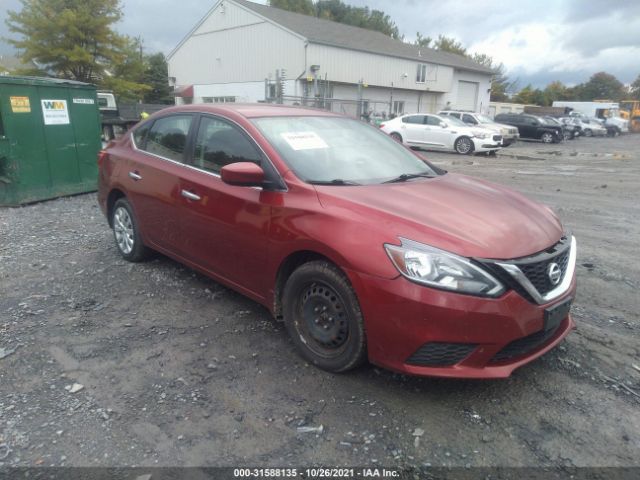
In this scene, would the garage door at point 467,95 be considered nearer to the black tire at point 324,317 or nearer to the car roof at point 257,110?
the car roof at point 257,110

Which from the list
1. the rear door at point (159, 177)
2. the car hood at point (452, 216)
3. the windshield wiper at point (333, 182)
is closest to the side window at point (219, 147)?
the rear door at point (159, 177)

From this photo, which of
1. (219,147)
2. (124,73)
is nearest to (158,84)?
(124,73)

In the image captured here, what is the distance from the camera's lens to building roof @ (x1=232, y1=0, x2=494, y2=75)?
28969 millimetres

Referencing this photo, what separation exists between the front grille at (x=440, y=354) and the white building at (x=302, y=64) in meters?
23.8

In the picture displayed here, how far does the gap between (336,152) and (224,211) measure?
0.94m

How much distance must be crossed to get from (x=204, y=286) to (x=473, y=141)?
15626 mm

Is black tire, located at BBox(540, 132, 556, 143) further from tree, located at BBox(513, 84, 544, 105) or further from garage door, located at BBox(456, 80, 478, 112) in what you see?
tree, located at BBox(513, 84, 544, 105)

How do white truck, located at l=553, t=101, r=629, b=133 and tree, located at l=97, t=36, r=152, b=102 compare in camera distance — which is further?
white truck, located at l=553, t=101, r=629, b=133

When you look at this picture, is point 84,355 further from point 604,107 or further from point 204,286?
point 604,107

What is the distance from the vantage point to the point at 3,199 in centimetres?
762

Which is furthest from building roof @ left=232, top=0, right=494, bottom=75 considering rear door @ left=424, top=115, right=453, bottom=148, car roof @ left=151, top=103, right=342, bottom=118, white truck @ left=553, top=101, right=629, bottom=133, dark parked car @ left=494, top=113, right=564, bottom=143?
car roof @ left=151, top=103, right=342, bottom=118

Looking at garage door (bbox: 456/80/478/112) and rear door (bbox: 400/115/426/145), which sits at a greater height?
garage door (bbox: 456/80/478/112)

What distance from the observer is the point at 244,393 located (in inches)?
112

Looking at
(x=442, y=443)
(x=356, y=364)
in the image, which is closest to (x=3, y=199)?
(x=356, y=364)
